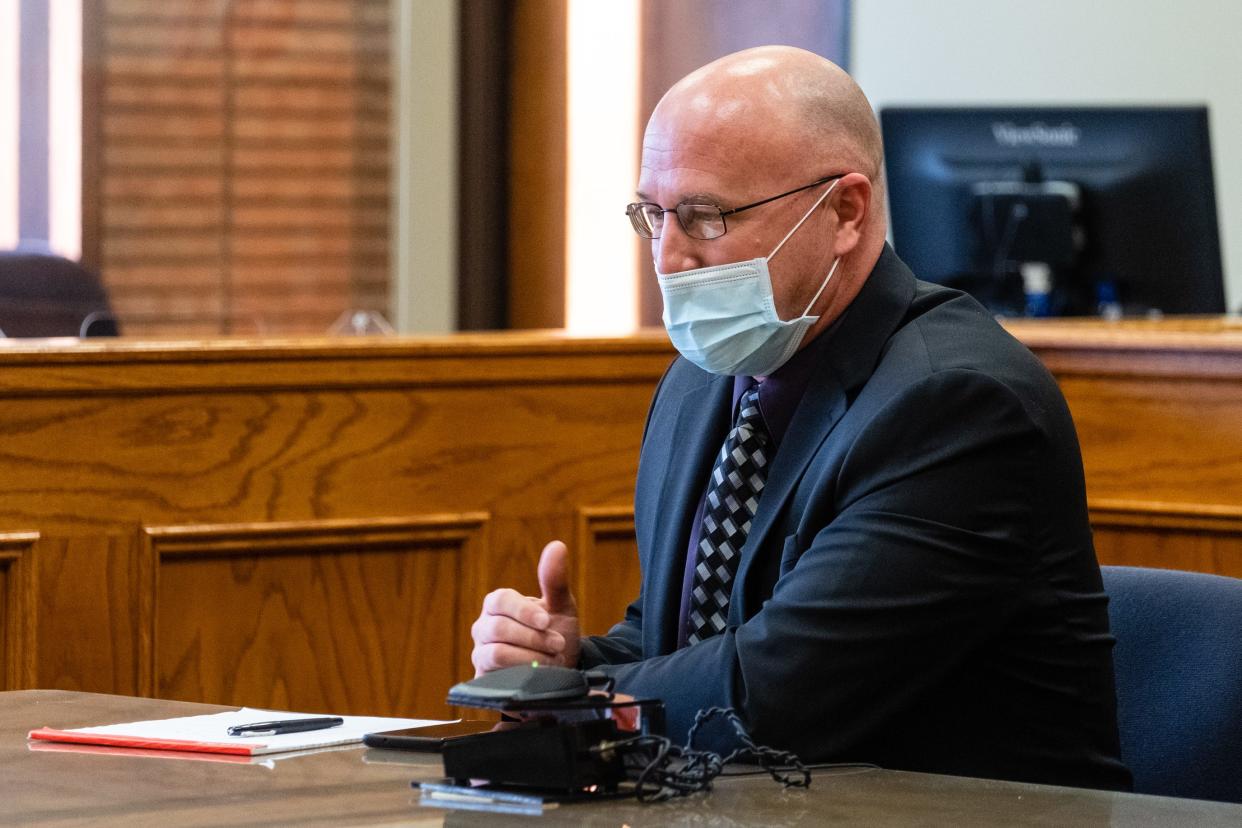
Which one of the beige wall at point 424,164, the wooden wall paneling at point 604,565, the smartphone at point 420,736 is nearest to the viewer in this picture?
the smartphone at point 420,736

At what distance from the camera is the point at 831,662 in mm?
1368

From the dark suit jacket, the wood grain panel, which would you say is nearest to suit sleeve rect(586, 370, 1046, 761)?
the dark suit jacket

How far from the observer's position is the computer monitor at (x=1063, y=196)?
3.66 meters

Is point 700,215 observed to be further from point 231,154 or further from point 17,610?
point 231,154

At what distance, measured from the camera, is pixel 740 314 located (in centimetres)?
167

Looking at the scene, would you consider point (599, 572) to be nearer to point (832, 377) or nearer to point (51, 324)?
point (832, 377)

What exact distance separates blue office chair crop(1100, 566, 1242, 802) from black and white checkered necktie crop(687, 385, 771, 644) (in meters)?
0.35

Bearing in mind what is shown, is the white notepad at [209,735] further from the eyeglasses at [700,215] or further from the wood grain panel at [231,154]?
the wood grain panel at [231,154]

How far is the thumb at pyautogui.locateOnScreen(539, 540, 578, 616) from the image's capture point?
1583 millimetres

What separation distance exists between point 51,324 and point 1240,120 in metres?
3.60

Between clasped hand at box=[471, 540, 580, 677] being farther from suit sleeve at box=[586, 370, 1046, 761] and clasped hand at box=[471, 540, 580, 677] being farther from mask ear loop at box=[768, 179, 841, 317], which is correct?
mask ear loop at box=[768, 179, 841, 317]

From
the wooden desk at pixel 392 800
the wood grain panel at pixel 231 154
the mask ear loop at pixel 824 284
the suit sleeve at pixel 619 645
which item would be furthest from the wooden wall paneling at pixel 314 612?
the wood grain panel at pixel 231 154

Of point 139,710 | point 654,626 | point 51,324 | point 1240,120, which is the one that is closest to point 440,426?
point 654,626

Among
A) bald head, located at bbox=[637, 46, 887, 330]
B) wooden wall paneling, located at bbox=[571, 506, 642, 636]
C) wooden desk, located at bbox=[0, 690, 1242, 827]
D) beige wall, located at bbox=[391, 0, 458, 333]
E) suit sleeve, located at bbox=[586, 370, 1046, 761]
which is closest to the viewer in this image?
wooden desk, located at bbox=[0, 690, 1242, 827]
